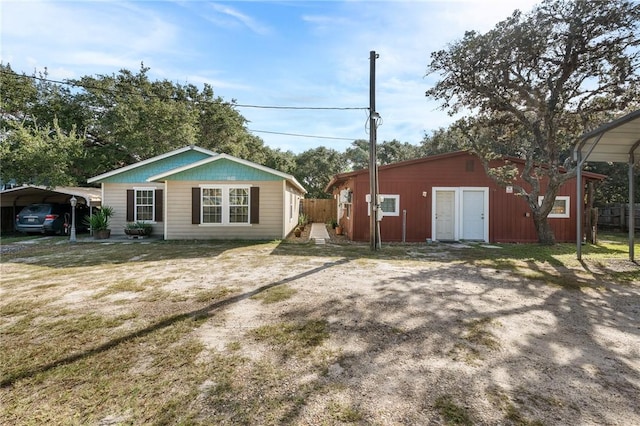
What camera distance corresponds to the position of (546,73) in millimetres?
9102

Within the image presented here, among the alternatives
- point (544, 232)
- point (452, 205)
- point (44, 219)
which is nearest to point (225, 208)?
point (44, 219)

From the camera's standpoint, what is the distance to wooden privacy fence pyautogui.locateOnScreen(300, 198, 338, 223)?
20.7 m

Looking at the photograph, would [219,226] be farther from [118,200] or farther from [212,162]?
[118,200]

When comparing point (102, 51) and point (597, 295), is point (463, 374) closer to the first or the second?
point (597, 295)

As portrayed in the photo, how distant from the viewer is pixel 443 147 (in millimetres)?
26453

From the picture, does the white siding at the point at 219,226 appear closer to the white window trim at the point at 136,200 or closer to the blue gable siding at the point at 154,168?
the white window trim at the point at 136,200

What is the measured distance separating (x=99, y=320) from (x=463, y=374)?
374 cm

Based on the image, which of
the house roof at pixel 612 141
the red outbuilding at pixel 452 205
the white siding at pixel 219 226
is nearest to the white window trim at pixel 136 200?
the white siding at pixel 219 226

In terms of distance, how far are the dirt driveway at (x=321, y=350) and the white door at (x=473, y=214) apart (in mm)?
5697

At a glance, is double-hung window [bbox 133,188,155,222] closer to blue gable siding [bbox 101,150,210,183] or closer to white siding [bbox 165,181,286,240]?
blue gable siding [bbox 101,150,210,183]

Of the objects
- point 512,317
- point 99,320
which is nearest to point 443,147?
point 512,317

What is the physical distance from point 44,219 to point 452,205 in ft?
49.7

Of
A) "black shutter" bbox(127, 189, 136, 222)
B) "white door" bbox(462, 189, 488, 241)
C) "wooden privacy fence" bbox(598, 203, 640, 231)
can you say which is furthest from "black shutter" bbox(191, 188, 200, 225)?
"wooden privacy fence" bbox(598, 203, 640, 231)

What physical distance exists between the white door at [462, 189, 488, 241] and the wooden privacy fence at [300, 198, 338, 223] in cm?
1017
